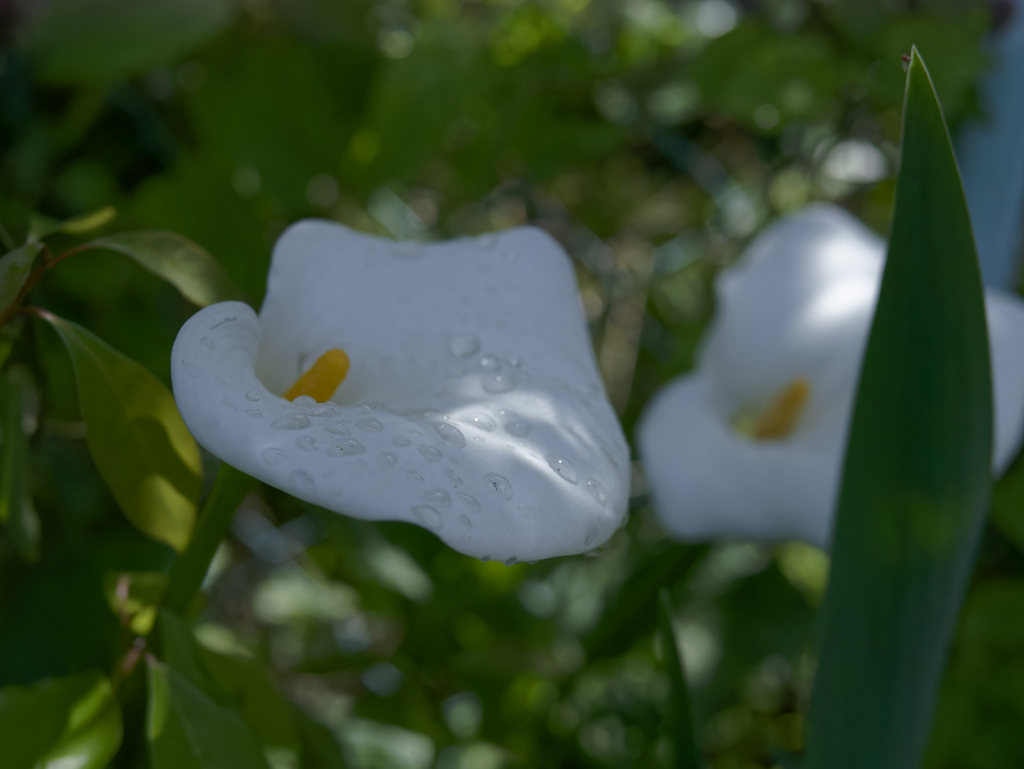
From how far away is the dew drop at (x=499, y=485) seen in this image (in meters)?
0.23

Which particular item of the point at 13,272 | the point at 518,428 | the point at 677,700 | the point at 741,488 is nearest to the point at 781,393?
the point at 741,488

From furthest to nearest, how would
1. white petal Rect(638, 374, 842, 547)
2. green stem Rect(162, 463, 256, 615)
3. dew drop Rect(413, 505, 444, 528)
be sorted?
white petal Rect(638, 374, 842, 547), green stem Rect(162, 463, 256, 615), dew drop Rect(413, 505, 444, 528)

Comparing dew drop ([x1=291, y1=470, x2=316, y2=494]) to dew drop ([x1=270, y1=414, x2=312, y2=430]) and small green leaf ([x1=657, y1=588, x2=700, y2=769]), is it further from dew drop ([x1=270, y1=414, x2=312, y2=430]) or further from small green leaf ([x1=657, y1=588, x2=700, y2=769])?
small green leaf ([x1=657, y1=588, x2=700, y2=769])

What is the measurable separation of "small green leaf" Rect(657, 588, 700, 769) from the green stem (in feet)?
0.63

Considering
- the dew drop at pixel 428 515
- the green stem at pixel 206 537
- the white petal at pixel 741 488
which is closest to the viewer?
the dew drop at pixel 428 515

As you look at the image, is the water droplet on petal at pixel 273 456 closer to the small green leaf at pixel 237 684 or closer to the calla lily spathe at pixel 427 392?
the calla lily spathe at pixel 427 392

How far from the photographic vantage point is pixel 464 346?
32cm

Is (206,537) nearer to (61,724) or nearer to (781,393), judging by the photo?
(61,724)

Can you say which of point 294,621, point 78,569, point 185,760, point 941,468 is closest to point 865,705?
point 941,468

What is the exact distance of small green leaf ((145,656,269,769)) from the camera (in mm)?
287

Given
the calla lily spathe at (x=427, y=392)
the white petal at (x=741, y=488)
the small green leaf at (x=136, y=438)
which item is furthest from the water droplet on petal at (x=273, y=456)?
the white petal at (x=741, y=488)

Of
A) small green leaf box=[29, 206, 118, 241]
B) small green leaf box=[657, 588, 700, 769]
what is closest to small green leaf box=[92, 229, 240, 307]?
small green leaf box=[29, 206, 118, 241]

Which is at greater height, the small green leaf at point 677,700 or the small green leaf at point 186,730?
the small green leaf at point 186,730

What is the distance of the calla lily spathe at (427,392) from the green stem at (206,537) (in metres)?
0.05
